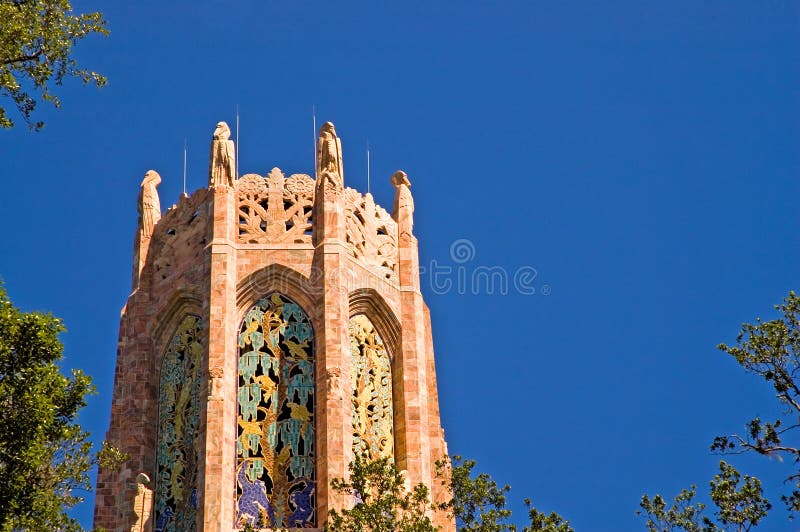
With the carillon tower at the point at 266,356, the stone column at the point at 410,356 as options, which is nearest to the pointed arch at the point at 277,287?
the carillon tower at the point at 266,356

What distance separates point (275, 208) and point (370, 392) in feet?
18.0

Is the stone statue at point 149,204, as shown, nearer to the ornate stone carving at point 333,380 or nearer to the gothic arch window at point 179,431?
the gothic arch window at point 179,431

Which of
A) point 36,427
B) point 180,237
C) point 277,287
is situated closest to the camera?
point 36,427

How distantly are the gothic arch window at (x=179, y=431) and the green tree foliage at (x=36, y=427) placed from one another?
27.0 feet

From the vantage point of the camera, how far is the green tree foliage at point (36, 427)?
30672mm

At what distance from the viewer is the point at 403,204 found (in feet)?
152

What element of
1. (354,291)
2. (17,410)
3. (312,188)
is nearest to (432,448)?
(354,291)

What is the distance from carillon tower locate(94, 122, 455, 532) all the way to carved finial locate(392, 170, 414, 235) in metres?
0.10

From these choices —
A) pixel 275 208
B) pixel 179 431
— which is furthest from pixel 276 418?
pixel 275 208

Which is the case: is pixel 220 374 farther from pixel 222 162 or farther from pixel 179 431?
pixel 222 162

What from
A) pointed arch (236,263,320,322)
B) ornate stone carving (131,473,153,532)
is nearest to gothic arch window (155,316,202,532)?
ornate stone carving (131,473,153,532)

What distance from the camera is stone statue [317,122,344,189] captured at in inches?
1741

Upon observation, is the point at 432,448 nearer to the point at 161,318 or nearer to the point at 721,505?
the point at 161,318

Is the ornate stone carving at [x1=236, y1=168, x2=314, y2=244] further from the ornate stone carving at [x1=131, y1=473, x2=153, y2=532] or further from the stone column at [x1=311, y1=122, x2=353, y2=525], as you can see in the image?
the ornate stone carving at [x1=131, y1=473, x2=153, y2=532]
